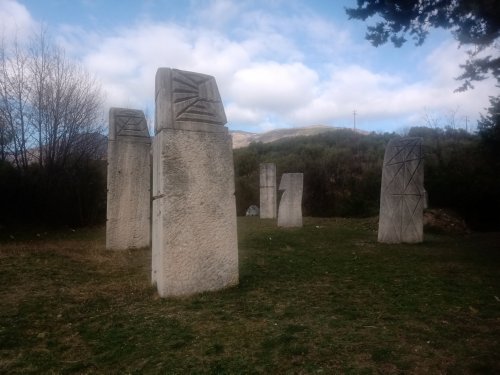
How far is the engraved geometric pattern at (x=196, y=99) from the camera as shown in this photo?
5.05m

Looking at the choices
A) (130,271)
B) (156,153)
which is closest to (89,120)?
(130,271)

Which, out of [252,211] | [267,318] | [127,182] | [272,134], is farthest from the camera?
[272,134]

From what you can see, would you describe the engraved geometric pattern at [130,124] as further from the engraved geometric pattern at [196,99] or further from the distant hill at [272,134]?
the distant hill at [272,134]

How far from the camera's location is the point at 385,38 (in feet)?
23.7

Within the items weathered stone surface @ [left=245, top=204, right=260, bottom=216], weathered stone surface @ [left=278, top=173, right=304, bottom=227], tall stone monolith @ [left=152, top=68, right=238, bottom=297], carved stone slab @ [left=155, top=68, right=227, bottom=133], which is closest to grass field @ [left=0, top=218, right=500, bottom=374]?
tall stone monolith @ [left=152, top=68, right=238, bottom=297]

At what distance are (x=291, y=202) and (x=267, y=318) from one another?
369 inches

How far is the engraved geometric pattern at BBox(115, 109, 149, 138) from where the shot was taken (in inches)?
358

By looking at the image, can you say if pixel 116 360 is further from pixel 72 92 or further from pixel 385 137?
pixel 385 137

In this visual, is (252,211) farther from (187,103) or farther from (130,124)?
(187,103)

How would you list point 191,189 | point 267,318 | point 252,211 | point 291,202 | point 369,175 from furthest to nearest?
1. point 252,211
2. point 369,175
3. point 291,202
4. point 191,189
5. point 267,318

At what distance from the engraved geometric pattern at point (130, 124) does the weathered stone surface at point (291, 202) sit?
18.3 feet

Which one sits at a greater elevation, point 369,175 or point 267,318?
point 369,175

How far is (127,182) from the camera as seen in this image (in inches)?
357

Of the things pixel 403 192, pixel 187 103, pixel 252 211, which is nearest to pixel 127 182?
pixel 187 103
